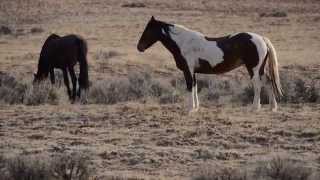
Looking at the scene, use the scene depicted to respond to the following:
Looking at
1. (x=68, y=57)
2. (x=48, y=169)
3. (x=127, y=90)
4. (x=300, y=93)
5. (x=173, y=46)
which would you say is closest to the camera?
(x=48, y=169)

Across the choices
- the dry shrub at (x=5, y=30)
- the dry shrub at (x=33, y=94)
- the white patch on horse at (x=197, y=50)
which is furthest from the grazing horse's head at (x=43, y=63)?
the dry shrub at (x=5, y=30)

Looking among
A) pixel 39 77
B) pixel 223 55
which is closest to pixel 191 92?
pixel 223 55

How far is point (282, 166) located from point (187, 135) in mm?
2994

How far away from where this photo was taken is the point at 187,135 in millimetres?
11422

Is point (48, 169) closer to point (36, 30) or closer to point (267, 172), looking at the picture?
point (267, 172)

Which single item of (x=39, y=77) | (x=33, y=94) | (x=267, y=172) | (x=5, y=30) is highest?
(x=5, y=30)

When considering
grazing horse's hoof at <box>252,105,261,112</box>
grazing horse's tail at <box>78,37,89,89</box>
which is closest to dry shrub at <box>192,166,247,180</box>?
grazing horse's hoof at <box>252,105,261,112</box>

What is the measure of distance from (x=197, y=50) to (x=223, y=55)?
48 centimetres

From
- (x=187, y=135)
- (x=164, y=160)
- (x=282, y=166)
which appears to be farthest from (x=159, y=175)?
(x=187, y=135)

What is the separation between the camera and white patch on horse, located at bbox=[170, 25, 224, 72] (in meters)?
13.6

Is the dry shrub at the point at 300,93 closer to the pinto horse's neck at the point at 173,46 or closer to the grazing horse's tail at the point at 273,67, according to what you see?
the grazing horse's tail at the point at 273,67

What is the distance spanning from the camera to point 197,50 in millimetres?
Result: 13688

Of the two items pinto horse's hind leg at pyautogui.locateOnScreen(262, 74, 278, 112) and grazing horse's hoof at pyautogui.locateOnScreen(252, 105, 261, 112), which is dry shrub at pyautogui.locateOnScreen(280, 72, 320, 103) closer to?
pinto horse's hind leg at pyautogui.locateOnScreen(262, 74, 278, 112)

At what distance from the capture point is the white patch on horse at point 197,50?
13.6 metres
